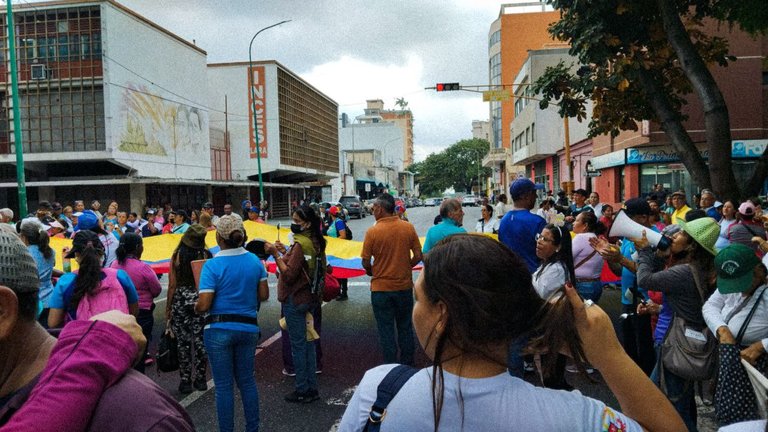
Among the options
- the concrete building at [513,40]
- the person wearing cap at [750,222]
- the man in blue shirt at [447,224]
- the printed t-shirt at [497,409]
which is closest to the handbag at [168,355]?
the man in blue shirt at [447,224]

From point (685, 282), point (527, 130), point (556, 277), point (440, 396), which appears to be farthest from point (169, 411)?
point (527, 130)

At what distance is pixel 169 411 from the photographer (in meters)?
1.38

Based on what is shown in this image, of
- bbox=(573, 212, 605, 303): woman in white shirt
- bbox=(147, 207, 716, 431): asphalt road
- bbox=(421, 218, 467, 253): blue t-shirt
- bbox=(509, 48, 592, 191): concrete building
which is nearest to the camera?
bbox=(147, 207, 716, 431): asphalt road

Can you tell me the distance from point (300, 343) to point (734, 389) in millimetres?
3387

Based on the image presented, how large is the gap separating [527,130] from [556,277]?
38249 mm

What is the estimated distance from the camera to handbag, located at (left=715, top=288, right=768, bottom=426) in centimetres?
294

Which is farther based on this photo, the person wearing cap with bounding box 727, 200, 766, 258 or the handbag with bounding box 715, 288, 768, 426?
the person wearing cap with bounding box 727, 200, 766, 258

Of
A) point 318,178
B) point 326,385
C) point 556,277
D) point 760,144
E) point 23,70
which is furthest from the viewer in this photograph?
point 318,178

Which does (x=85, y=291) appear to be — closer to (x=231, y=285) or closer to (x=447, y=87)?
(x=231, y=285)

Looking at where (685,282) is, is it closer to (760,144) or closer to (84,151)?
(760,144)

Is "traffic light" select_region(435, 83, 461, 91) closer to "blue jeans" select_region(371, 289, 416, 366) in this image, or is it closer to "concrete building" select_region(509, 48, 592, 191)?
"concrete building" select_region(509, 48, 592, 191)

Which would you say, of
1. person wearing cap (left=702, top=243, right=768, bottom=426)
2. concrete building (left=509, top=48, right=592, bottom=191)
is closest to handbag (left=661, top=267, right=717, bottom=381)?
person wearing cap (left=702, top=243, right=768, bottom=426)

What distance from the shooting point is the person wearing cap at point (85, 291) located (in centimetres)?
431

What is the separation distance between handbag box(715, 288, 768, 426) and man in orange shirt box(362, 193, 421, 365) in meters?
2.74
